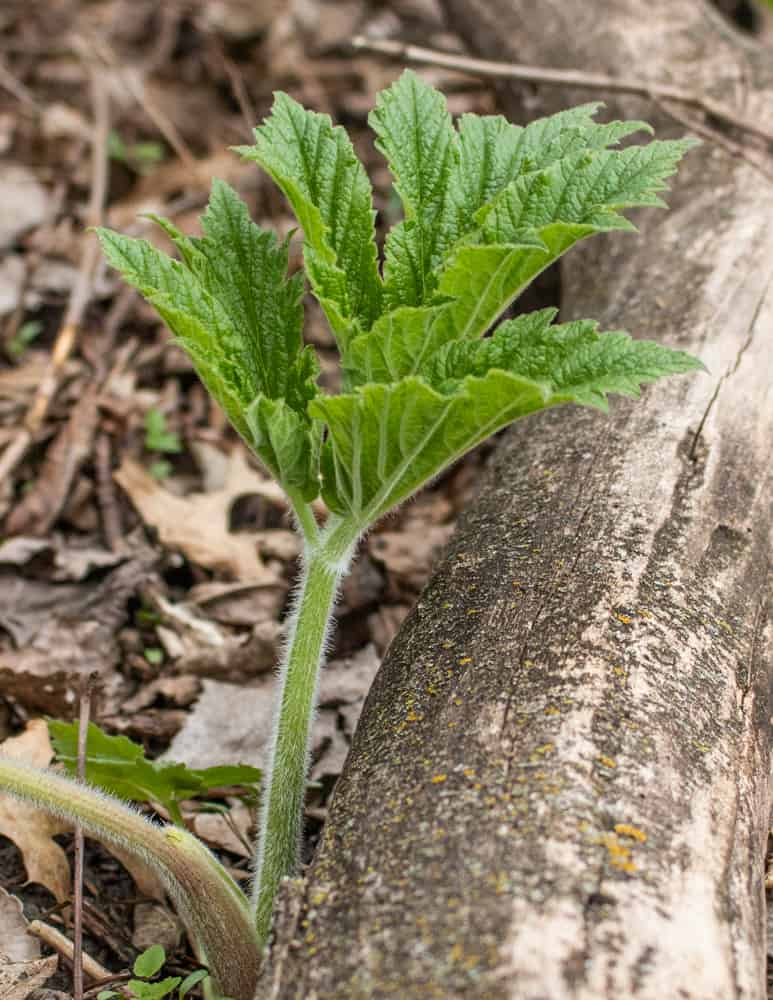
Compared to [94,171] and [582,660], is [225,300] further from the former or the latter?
[94,171]

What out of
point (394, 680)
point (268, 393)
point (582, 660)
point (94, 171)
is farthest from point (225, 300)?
point (94, 171)

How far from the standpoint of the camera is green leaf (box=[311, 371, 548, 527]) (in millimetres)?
1747

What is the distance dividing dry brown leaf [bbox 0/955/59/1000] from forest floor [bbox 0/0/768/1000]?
0.04m

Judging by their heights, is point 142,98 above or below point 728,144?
above

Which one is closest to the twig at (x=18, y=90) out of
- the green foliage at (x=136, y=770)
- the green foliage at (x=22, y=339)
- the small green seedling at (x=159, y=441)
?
the green foliage at (x=22, y=339)

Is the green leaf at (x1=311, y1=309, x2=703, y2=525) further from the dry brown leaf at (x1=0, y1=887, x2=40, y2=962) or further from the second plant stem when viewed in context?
the dry brown leaf at (x1=0, y1=887, x2=40, y2=962)

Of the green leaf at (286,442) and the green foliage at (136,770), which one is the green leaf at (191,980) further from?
the green leaf at (286,442)

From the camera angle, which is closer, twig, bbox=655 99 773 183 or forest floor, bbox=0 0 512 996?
forest floor, bbox=0 0 512 996

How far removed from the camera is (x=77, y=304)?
437cm

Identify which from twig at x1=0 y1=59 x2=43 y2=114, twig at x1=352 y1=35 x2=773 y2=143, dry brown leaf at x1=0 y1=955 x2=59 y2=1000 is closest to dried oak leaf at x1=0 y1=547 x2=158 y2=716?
dry brown leaf at x1=0 y1=955 x2=59 y2=1000

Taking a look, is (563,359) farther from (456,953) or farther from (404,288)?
(456,953)

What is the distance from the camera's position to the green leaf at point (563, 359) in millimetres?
1800

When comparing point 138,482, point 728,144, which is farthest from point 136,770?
point 728,144

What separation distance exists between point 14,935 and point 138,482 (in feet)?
5.94
